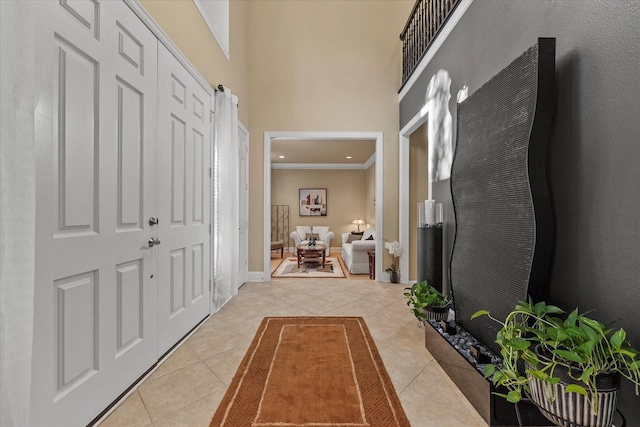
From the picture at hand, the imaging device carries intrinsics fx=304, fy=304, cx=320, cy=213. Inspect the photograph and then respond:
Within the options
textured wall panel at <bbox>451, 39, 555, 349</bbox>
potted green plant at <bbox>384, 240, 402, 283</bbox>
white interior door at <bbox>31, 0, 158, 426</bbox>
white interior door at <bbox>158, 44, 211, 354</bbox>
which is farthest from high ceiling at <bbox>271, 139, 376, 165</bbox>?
white interior door at <bbox>31, 0, 158, 426</bbox>

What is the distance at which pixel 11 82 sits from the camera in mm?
946

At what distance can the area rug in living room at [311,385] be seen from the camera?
58.9 inches

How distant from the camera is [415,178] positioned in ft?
14.9

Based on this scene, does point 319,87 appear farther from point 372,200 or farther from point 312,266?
point 372,200

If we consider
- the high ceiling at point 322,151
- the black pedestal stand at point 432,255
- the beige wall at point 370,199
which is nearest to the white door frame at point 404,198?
the high ceiling at point 322,151

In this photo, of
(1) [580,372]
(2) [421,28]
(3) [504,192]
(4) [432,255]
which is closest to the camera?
(1) [580,372]

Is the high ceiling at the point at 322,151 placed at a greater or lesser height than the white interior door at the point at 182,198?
greater

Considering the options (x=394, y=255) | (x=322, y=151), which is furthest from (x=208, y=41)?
(x=322, y=151)

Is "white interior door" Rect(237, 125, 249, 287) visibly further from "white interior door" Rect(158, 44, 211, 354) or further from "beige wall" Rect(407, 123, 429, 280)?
"beige wall" Rect(407, 123, 429, 280)

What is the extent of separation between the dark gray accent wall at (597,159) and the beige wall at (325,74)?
2983 mm

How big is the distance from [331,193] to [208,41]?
6.68 m

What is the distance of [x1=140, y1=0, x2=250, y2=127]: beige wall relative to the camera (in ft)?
7.34

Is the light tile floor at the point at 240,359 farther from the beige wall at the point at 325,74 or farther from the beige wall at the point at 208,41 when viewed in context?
the beige wall at the point at 208,41

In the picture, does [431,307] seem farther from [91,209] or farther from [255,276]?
[255,276]
